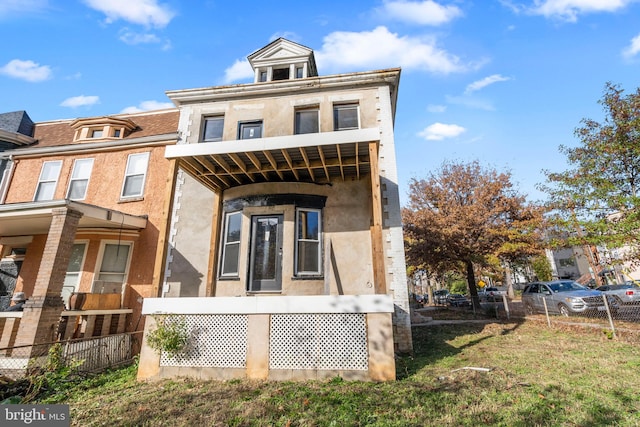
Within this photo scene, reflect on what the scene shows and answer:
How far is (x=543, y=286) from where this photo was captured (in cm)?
1368

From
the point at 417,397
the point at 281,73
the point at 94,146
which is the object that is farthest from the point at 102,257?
the point at 417,397

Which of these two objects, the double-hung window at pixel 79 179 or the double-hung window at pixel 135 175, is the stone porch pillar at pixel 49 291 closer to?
the double-hung window at pixel 135 175

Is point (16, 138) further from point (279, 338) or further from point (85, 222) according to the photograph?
point (279, 338)

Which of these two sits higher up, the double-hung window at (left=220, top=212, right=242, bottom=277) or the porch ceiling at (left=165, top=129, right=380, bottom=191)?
the porch ceiling at (left=165, top=129, right=380, bottom=191)

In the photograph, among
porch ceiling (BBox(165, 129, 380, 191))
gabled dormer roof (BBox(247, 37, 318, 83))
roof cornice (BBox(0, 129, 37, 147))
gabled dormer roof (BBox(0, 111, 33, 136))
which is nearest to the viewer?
porch ceiling (BBox(165, 129, 380, 191))

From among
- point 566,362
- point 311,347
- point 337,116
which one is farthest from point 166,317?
point 566,362

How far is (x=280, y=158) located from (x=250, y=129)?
10.0 ft

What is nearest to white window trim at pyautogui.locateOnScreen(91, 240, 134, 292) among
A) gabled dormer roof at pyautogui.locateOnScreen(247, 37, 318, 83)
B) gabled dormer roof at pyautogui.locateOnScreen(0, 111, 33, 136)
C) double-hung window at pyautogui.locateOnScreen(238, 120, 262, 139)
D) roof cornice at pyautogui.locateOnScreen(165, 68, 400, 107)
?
roof cornice at pyautogui.locateOnScreen(165, 68, 400, 107)

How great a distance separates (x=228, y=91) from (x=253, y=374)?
8999 millimetres

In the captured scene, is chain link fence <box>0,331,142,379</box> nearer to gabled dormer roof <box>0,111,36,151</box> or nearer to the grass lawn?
the grass lawn

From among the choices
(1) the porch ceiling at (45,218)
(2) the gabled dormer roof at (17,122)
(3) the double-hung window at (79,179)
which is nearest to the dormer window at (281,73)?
(1) the porch ceiling at (45,218)

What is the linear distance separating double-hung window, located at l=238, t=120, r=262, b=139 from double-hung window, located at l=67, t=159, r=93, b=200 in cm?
663

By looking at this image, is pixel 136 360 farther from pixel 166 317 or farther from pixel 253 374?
pixel 253 374

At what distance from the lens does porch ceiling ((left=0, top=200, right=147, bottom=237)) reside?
788 centimetres
